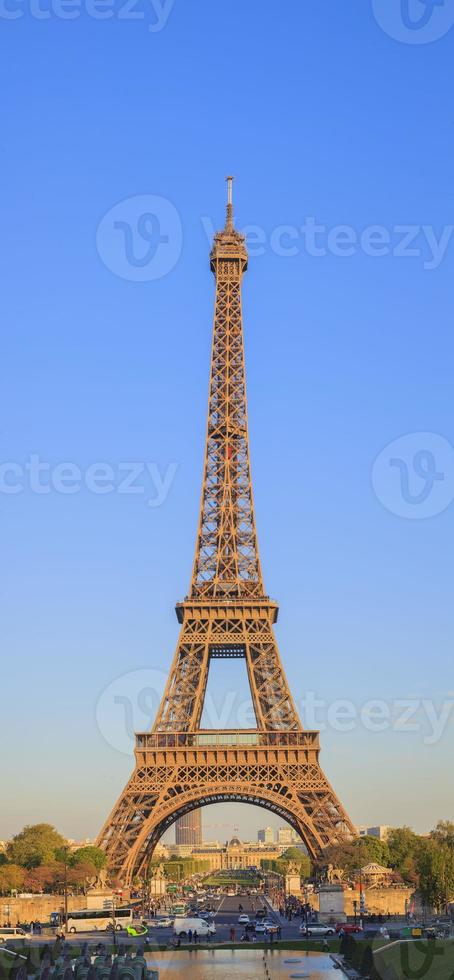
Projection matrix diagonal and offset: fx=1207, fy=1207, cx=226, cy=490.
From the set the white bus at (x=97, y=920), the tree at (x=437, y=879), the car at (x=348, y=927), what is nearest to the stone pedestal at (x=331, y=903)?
the car at (x=348, y=927)

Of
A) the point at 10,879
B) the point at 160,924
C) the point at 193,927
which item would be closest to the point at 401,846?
the point at 10,879

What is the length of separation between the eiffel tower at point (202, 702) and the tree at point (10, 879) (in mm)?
11460

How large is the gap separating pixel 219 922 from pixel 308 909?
789 centimetres

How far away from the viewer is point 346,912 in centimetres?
8894

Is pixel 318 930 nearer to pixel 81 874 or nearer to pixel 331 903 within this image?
pixel 331 903

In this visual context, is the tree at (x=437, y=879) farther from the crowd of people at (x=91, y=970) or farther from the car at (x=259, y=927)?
the crowd of people at (x=91, y=970)

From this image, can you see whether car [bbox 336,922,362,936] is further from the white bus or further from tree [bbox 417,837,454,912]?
the white bus

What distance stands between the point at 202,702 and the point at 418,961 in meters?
63.0

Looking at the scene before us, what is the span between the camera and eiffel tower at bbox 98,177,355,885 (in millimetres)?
103500

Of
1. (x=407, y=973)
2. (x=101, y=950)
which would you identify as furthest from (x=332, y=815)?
(x=407, y=973)

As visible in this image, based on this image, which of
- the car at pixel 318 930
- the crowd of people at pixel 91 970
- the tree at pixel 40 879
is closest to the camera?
the crowd of people at pixel 91 970

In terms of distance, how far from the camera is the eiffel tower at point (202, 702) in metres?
104

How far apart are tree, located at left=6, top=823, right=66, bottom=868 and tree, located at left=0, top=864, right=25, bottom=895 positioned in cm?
1459

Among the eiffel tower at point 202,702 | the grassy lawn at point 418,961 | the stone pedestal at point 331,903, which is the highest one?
the eiffel tower at point 202,702
